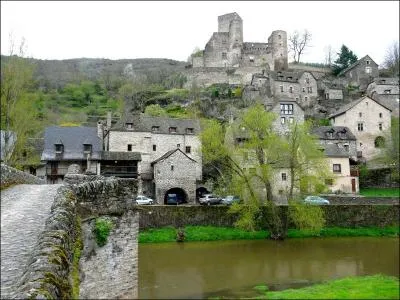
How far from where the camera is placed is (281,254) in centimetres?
3023

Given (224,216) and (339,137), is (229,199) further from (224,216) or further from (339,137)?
(339,137)

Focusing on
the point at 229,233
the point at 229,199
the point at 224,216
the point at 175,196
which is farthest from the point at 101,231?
the point at 175,196

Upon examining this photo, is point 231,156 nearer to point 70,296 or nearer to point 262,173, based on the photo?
point 262,173

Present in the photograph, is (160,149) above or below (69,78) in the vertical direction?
below

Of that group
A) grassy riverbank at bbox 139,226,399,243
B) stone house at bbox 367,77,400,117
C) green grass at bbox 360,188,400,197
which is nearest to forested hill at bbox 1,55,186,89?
stone house at bbox 367,77,400,117

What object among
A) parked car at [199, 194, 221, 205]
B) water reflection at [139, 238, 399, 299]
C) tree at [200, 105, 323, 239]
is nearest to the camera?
water reflection at [139, 238, 399, 299]

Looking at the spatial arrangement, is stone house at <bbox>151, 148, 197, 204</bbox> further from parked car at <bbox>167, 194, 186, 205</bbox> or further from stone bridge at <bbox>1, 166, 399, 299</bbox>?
stone bridge at <bbox>1, 166, 399, 299</bbox>

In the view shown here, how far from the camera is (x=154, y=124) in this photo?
50188 mm

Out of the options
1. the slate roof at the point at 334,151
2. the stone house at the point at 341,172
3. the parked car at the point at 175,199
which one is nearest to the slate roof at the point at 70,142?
the parked car at the point at 175,199

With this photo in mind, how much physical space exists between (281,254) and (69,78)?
284ft

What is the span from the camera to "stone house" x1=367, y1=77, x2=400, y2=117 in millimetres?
68562

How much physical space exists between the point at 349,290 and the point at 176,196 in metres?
29.2

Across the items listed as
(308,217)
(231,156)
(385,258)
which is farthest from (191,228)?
(385,258)

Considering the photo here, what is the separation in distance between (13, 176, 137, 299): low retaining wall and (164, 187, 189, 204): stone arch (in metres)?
36.7
